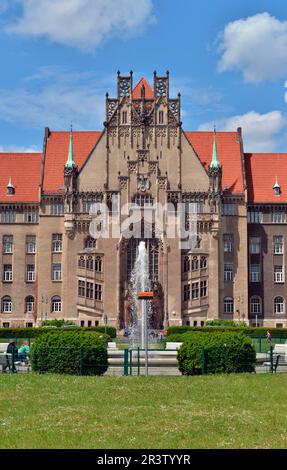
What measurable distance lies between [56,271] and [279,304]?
25466 millimetres

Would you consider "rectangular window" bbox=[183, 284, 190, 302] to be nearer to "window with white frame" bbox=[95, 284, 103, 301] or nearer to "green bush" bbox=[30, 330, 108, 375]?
"window with white frame" bbox=[95, 284, 103, 301]

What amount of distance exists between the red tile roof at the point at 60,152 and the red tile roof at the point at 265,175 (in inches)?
736

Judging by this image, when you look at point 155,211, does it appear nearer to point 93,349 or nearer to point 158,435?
point 93,349

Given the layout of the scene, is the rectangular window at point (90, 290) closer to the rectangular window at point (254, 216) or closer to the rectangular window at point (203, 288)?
the rectangular window at point (203, 288)

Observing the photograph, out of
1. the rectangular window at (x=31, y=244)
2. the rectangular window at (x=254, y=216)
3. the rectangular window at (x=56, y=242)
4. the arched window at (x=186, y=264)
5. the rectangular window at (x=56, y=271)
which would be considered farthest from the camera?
the rectangular window at (x=254, y=216)

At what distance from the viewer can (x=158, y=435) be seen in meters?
17.3

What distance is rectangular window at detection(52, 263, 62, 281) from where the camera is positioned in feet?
258

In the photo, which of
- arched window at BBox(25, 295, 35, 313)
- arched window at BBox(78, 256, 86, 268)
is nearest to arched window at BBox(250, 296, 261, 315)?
arched window at BBox(78, 256, 86, 268)

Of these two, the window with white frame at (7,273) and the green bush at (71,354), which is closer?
the green bush at (71,354)

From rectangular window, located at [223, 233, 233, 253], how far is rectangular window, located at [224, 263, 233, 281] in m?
1.58

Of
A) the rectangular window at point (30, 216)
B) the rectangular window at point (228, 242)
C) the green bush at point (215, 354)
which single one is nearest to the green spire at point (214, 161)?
the rectangular window at point (228, 242)

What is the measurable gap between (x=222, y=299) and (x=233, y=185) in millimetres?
13089

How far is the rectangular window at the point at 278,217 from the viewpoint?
266ft

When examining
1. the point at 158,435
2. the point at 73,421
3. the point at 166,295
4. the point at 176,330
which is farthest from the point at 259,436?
the point at 166,295
